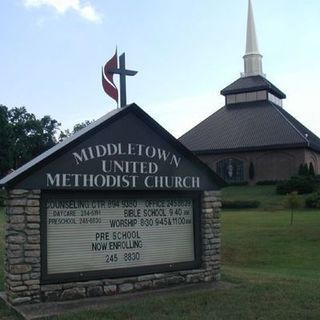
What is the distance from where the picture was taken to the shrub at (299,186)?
160 ft

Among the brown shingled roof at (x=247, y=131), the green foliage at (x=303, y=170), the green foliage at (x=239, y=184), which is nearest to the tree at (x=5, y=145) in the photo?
the brown shingled roof at (x=247, y=131)

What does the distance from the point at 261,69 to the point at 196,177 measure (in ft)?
236

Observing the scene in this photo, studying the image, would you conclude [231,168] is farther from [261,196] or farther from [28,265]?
[28,265]

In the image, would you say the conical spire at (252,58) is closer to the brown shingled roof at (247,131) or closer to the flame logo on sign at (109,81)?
the brown shingled roof at (247,131)

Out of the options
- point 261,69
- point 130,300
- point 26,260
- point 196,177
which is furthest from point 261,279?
point 261,69

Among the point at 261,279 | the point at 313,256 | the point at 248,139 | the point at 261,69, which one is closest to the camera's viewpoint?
the point at 261,279

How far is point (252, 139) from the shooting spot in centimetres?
6512

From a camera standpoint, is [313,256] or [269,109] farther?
[269,109]

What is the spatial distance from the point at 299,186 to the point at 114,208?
4119 cm

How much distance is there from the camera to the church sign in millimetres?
9172

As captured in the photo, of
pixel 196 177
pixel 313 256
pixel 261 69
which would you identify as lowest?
pixel 313 256

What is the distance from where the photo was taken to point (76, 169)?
9648mm

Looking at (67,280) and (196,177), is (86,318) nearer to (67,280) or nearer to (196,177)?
(67,280)

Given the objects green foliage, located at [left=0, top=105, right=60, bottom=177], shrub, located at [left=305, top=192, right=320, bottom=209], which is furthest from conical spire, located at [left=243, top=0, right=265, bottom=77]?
shrub, located at [left=305, top=192, right=320, bottom=209]
